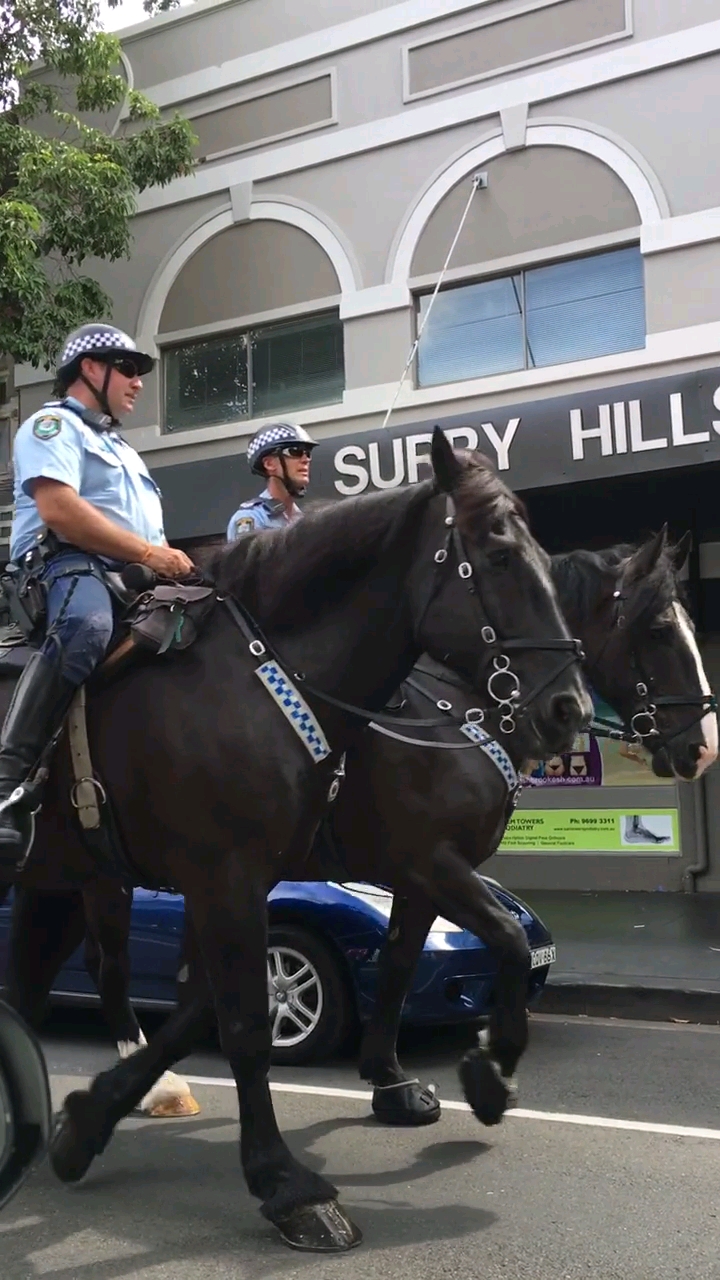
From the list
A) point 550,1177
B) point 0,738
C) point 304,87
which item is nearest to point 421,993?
point 550,1177

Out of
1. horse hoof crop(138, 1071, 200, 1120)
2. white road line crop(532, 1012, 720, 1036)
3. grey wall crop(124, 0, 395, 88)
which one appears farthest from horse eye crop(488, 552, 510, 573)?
grey wall crop(124, 0, 395, 88)

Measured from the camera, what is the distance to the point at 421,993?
634cm

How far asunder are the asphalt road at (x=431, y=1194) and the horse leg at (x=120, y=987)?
0.32 ft

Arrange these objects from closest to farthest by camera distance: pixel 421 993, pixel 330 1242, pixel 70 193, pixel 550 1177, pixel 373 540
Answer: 1. pixel 330 1242
2. pixel 373 540
3. pixel 550 1177
4. pixel 421 993
5. pixel 70 193

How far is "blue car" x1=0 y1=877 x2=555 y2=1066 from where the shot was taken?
6.39 metres

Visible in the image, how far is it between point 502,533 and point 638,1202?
2290mm

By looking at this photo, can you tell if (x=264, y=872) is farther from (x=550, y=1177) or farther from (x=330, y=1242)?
(x=550, y=1177)

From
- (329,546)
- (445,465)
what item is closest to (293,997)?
(329,546)

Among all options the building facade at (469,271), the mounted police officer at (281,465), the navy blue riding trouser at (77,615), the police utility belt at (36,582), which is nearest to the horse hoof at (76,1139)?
the navy blue riding trouser at (77,615)

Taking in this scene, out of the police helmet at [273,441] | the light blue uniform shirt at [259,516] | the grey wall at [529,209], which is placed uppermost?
the grey wall at [529,209]

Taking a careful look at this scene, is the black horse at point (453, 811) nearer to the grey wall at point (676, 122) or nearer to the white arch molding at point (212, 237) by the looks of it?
the grey wall at point (676, 122)

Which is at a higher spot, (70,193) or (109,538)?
(70,193)

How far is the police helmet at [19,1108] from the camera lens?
11.3 ft

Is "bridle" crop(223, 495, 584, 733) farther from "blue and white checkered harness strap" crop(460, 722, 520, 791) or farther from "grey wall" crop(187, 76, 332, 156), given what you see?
"grey wall" crop(187, 76, 332, 156)
